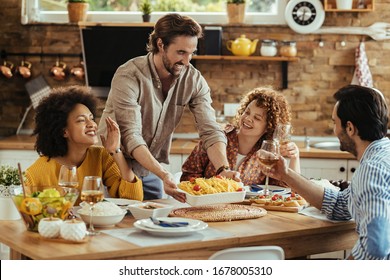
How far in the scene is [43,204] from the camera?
265cm

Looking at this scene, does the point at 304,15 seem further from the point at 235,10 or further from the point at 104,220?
the point at 104,220

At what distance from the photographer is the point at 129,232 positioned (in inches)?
107

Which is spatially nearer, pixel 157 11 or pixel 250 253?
pixel 250 253

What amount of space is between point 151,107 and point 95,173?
0.55m

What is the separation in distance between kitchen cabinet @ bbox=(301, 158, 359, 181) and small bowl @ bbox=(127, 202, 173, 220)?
7.10 ft

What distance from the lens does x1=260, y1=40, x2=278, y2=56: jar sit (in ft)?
17.4

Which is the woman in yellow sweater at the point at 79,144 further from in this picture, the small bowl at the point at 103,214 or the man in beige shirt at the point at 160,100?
the small bowl at the point at 103,214

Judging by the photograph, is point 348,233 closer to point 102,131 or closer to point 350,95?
point 350,95

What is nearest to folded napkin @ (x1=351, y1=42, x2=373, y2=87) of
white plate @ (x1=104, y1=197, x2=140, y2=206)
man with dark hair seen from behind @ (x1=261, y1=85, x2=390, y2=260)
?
man with dark hair seen from behind @ (x1=261, y1=85, x2=390, y2=260)

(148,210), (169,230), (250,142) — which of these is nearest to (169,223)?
(169,230)

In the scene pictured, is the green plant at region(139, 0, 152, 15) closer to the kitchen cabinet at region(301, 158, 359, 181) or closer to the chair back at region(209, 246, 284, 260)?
the kitchen cabinet at region(301, 158, 359, 181)

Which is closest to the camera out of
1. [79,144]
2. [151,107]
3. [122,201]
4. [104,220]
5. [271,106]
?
[104,220]

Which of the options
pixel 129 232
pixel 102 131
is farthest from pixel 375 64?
pixel 129 232

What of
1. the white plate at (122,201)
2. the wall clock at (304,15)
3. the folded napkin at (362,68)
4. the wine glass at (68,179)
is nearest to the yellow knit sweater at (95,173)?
the white plate at (122,201)
